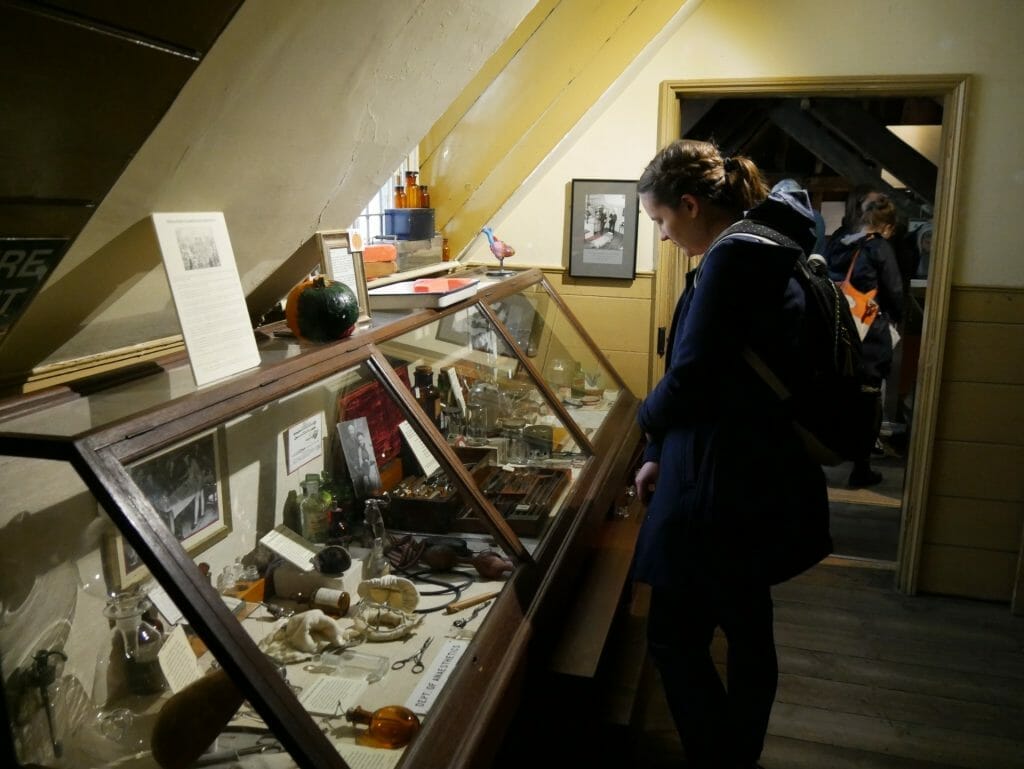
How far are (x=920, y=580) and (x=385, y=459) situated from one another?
2.91 metres

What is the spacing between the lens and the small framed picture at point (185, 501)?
1467 mm

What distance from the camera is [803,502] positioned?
Result: 205 centimetres

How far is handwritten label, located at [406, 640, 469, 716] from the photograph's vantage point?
1.38 m

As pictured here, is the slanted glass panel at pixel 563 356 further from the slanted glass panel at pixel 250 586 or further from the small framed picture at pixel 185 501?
the small framed picture at pixel 185 501

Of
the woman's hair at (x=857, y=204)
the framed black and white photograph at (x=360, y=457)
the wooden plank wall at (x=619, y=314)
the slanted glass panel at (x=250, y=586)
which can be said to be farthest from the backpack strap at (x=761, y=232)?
the woman's hair at (x=857, y=204)

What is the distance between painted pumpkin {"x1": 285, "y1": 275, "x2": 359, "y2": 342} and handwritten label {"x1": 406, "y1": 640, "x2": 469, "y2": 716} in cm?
67

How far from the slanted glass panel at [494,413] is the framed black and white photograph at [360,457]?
88 mm

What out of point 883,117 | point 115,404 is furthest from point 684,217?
point 883,117

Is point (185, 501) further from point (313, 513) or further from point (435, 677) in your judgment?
point (435, 677)

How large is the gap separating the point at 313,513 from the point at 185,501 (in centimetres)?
43

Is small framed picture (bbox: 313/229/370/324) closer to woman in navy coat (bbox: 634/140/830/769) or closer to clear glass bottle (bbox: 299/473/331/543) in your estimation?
clear glass bottle (bbox: 299/473/331/543)

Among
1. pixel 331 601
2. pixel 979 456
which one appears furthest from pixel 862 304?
pixel 331 601

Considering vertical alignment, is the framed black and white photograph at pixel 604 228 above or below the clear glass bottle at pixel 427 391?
above

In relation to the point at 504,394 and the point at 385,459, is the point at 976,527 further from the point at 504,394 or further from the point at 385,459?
the point at 385,459
